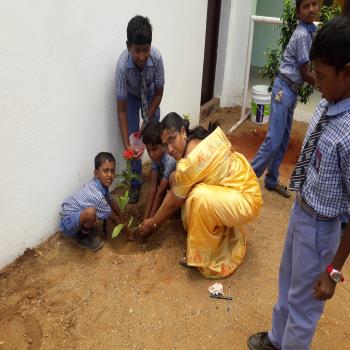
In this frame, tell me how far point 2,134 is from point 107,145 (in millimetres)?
1136

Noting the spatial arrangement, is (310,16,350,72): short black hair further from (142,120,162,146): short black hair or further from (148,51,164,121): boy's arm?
(148,51,164,121): boy's arm

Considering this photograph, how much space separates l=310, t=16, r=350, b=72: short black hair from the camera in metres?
1.26

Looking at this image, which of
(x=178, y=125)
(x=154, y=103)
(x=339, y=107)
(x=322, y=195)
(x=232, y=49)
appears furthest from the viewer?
(x=232, y=49)

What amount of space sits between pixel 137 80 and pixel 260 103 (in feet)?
8.55

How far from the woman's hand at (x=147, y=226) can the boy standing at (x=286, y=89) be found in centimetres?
130

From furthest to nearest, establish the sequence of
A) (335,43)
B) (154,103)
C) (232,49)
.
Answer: (232,49) → (154,103) → (335,43)

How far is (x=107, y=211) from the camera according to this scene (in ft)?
9.56

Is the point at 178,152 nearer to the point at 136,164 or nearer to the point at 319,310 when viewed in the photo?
the point at 136,164

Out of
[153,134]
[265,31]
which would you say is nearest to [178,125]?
[153,134]

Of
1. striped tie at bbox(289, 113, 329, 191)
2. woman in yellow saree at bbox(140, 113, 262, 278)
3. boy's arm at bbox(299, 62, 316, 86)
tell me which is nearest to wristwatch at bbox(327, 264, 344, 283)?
striped tie at bbox(289, 113, 329, 191)

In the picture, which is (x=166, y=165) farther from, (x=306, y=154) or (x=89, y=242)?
(x=306, y=154)

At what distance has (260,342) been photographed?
2191 millimetres

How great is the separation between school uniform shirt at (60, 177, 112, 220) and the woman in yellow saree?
1.40 feet

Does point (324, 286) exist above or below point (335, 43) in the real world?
below
